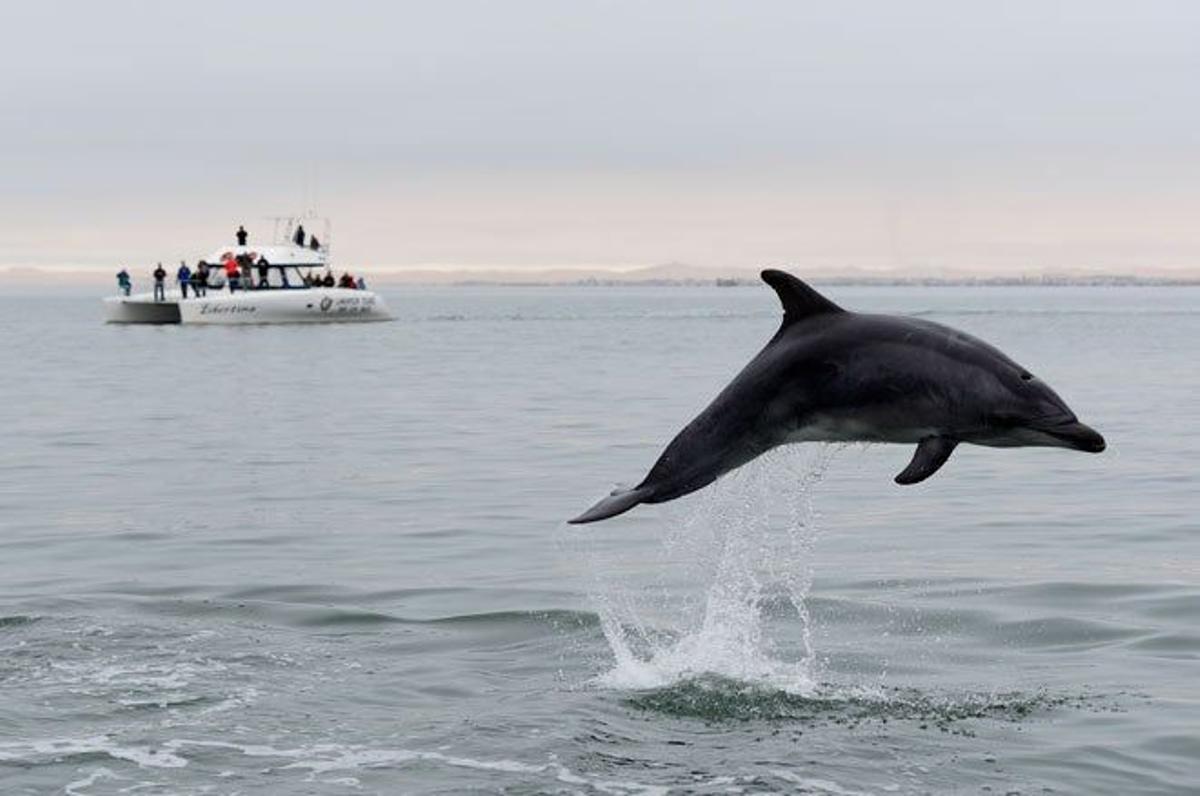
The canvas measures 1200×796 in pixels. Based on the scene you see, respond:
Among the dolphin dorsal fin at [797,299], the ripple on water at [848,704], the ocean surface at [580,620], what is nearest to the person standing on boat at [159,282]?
the ocean surface at [580,620]

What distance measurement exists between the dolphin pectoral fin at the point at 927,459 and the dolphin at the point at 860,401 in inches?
0.5

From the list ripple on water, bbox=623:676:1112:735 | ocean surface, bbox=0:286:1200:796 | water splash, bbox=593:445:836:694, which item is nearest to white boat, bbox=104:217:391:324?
ocean surface, bbox=0:286:1200:796

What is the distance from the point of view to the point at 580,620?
16.9 metres

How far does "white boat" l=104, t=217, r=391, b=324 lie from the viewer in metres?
92.4

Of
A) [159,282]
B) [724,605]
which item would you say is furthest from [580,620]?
[159,282]

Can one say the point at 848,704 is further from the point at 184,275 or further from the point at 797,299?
the point at 184,275

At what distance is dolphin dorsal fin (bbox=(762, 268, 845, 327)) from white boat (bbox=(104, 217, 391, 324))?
81791mm

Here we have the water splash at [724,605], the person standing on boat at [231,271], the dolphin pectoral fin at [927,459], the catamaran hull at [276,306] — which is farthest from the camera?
the catamaran hull at [276,306]

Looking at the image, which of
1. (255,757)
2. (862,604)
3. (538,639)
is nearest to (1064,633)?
(862,604)

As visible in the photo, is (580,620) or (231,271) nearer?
(580,620)

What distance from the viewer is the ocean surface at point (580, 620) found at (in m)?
11.9

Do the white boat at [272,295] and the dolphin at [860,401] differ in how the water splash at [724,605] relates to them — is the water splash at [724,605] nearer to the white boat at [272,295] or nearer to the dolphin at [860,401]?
the dolphin at [860,401]

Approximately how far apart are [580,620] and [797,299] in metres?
5.85

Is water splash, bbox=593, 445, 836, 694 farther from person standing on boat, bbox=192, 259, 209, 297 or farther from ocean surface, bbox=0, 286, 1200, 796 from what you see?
person standing on boat, bbox=192, 259, 209, 297
